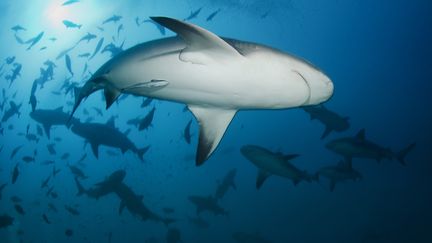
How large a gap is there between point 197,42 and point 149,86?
800mm

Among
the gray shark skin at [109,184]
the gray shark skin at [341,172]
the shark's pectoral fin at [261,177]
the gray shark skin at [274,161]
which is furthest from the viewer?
the gray shark skin at [109,184]

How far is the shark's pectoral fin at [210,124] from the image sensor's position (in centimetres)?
337

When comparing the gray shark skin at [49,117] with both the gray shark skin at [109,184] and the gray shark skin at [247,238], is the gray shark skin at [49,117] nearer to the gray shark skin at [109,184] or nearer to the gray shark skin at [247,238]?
the gray shark skin at [109,184]

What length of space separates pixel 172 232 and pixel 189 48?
37.3ft

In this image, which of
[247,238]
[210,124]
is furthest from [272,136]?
[210,124]

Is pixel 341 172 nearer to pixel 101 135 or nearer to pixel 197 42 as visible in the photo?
pixel 101 135

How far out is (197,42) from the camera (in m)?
2.22

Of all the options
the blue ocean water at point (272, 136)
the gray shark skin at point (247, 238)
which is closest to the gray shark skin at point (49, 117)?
the blue ocean water at point (272, 136)

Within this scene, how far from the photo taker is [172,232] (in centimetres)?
1227

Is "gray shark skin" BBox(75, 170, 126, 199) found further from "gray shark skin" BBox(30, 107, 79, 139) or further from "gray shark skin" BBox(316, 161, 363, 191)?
"gray shark skin" BBox(316, 161, 363, 191)

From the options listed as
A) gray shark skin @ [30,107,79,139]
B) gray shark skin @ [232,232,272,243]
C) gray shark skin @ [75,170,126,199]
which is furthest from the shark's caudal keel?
gray shark skin @ [232,232,272,243]

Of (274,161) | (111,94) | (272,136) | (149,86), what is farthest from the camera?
(272,136)

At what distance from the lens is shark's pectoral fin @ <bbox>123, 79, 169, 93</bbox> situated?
2.75 m

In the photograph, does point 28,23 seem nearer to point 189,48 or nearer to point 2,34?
point 2,34
